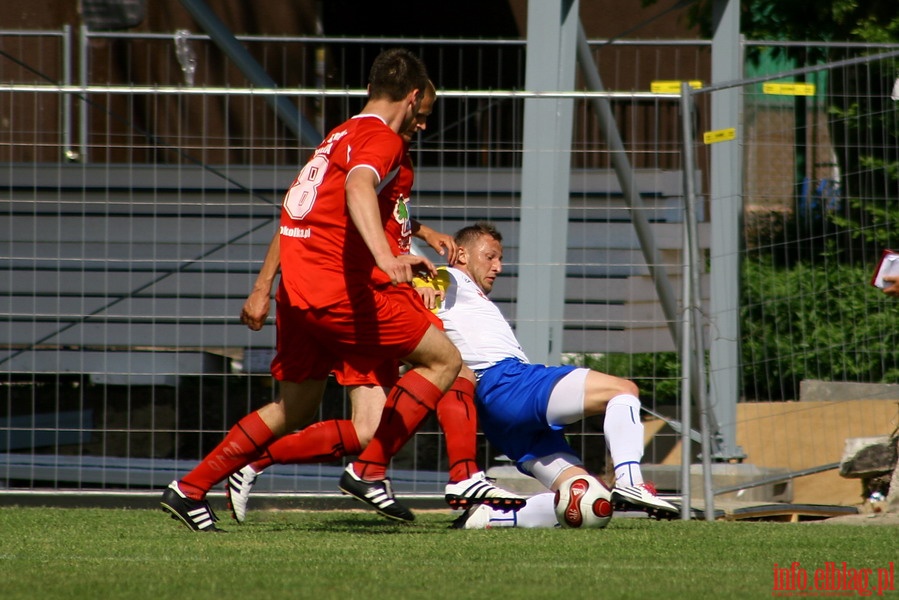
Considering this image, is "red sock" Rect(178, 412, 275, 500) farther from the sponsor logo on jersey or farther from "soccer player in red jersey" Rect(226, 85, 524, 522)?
the sponsor logo on jersey

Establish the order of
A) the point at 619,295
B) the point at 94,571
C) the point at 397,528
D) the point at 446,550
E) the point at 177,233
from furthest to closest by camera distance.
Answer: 1. the point at 177,233
2. the point at 619,295
3. the point at 397,528
4. the point at 446,550
5. the point at 94,571

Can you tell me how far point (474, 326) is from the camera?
20.4 feet

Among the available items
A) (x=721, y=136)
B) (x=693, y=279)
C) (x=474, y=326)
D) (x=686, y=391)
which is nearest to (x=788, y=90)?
(x=721, y=136)

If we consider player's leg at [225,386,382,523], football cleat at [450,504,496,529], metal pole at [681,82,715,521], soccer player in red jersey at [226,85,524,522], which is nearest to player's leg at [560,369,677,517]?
soccer player in red jersey at [226,85,524,522]

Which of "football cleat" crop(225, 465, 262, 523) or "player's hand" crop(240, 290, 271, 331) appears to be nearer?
"player's hand" crop(240, 290, 271, 331)

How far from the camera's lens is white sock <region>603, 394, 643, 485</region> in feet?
18.7

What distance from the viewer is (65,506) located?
25.0 ft

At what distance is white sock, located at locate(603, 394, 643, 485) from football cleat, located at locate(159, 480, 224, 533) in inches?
65.9

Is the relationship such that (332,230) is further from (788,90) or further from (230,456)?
(788,90)

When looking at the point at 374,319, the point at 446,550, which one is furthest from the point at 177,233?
the point at 446,550

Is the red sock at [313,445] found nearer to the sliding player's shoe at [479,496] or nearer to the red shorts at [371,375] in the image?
the red shorts at [371,375]

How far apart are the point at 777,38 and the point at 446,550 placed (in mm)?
8937

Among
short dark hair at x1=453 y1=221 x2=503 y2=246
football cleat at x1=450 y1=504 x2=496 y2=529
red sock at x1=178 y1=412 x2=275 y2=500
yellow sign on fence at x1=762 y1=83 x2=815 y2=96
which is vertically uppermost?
yellow sign on fence at x1=762 y1=83 x2=815 y2=96

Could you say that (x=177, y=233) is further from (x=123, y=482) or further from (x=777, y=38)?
(x=777, y=38)
